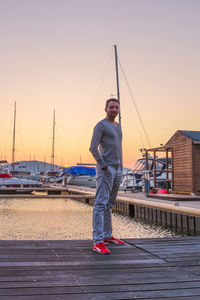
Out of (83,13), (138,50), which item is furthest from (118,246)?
(138,50)

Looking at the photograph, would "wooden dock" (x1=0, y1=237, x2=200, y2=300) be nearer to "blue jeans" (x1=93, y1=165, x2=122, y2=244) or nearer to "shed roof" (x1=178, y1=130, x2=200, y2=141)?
"blue jeans" (x1=93, y1=165, x2=122, y2=244)

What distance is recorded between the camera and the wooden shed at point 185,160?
1633cm

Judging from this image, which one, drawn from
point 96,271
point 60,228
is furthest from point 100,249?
point 60,228

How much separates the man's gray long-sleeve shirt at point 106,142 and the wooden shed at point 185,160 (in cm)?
1311

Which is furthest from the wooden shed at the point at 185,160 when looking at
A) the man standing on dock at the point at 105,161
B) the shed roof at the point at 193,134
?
the man standing on dock at the point at 105,161

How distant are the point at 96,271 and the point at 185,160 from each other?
14.8 meters

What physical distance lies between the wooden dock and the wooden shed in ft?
41.4

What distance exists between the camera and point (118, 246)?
13.5 ft

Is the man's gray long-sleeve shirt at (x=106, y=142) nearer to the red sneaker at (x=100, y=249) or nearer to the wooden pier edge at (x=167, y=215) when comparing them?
the red sneaker at (x=100, y=249)

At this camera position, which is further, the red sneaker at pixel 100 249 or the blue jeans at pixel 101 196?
the blue jeans at pixel 101 196

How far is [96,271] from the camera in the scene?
291cm

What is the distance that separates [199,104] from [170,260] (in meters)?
19.3

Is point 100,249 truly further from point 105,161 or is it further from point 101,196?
point 105,161

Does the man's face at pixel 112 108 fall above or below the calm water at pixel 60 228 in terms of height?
above
